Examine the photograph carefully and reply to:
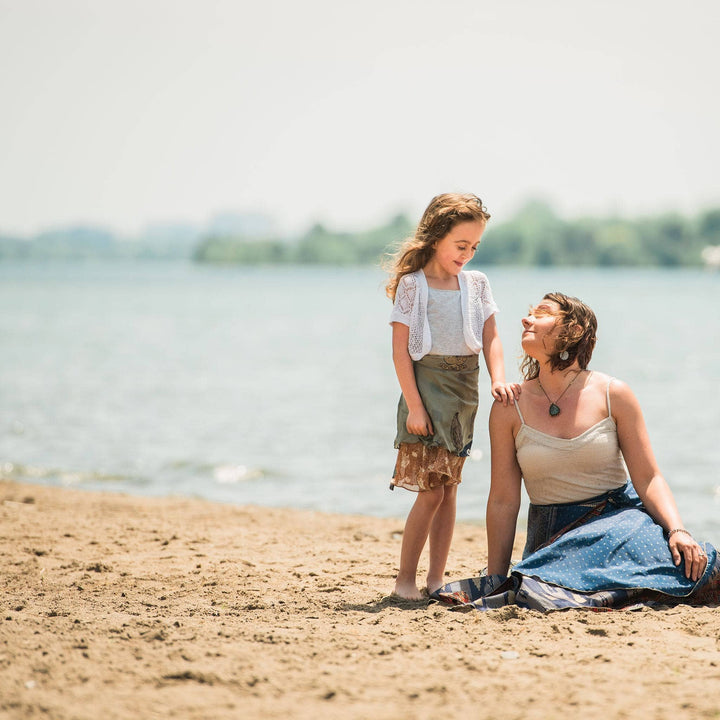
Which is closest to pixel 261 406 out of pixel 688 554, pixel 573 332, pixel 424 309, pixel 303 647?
pixel 424 309

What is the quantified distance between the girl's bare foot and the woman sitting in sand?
0.47ft

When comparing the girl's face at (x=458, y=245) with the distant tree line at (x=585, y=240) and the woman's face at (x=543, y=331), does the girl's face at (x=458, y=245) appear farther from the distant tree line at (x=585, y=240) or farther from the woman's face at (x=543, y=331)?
the distant tree line at (x=585, y=240)

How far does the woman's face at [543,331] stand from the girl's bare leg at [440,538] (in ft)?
2.63

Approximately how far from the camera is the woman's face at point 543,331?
459 cm

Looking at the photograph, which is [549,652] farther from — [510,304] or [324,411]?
[510,304]

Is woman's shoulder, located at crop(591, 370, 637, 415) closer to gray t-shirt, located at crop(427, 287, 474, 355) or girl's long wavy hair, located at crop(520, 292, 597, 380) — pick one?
girl's long wavy hair, located at crop(520, 292, 597, 380)

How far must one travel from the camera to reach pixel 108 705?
309 cm

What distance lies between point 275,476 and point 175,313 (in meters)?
33.6

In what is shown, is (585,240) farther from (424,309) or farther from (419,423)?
(419,423)

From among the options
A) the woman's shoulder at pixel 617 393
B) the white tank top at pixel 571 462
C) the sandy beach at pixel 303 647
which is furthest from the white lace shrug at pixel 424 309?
the sandy beach at pixel 303 647

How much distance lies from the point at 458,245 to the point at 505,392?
74cm

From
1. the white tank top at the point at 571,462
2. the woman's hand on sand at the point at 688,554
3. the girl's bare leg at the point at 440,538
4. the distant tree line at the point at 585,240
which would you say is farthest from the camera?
the distant tree line at the point at 585,240

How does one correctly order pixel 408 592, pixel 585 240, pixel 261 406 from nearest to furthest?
1. pixel 408 592
2. pixel 261 406
3. pixel 585 240

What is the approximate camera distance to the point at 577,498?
15.2 ft
